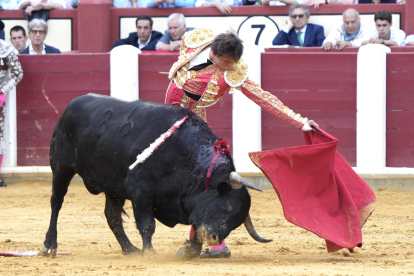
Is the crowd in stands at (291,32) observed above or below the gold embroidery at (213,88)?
above

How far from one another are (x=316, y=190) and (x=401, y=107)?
3513mm

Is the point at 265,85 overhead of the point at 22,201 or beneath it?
overhead

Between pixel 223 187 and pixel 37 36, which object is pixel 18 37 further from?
pixel 223 187

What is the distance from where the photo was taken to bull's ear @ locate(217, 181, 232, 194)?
4031 mm

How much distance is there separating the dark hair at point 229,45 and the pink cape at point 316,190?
0.53 m

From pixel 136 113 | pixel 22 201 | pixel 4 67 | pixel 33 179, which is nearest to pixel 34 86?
pixel 4 67

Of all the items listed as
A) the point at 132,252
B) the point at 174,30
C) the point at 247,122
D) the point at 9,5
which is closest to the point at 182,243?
the point at 132,252

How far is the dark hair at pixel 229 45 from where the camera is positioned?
4156 mm

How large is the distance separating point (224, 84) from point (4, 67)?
4.07 metres

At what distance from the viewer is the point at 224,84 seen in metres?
4.42

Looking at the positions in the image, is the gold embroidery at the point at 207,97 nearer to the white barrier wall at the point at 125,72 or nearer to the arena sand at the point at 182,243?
the arena sand at the point at 182,243

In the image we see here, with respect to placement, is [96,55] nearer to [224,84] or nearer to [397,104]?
[397,104]

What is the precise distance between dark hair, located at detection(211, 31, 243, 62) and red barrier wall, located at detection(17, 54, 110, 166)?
13.2ft

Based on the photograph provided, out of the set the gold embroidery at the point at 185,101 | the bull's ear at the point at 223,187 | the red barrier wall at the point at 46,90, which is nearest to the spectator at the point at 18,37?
the red barrier wall at the point at 46,90
